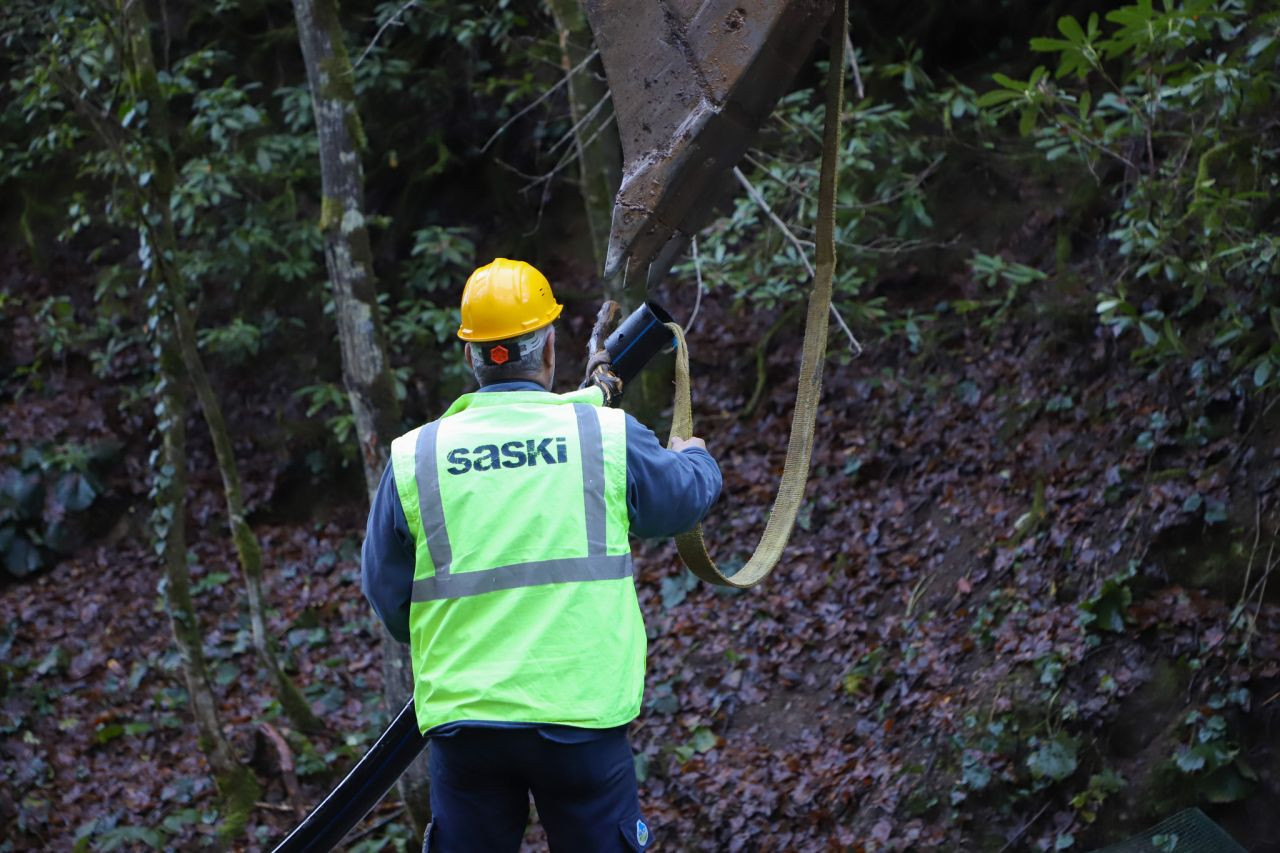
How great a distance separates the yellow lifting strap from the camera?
9.29 ft

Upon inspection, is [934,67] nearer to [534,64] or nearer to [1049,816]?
[534,64]

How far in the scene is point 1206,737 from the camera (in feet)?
13.7

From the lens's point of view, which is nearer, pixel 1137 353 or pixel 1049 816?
pixel 1049 816

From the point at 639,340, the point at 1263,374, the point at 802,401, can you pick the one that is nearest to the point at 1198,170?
the point at 1263,374

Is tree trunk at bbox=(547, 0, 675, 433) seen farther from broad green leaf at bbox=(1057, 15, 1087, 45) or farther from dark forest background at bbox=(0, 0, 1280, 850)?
broad green leaf at bbox=(1057, 15, 1087, 45)

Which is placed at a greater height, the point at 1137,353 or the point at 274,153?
the point at 274,153

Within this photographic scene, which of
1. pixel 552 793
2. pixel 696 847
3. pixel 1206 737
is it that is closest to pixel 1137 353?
pixel 1206 737

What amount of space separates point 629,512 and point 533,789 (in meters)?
0.68

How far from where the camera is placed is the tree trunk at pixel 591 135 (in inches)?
273

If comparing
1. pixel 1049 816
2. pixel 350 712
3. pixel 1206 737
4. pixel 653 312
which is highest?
pixel 653 312

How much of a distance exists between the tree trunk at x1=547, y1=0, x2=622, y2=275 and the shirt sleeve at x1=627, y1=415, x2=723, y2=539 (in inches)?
178

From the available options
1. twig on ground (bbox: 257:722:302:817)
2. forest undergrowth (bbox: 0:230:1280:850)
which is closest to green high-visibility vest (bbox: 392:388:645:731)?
forest undergrowth (bbox: 0:230:1280:850)

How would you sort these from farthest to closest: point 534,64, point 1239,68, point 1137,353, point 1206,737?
point 534,64 < point 1137,353 < point 1239,68 < point 1206,737

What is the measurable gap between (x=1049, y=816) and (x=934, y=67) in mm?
6463
